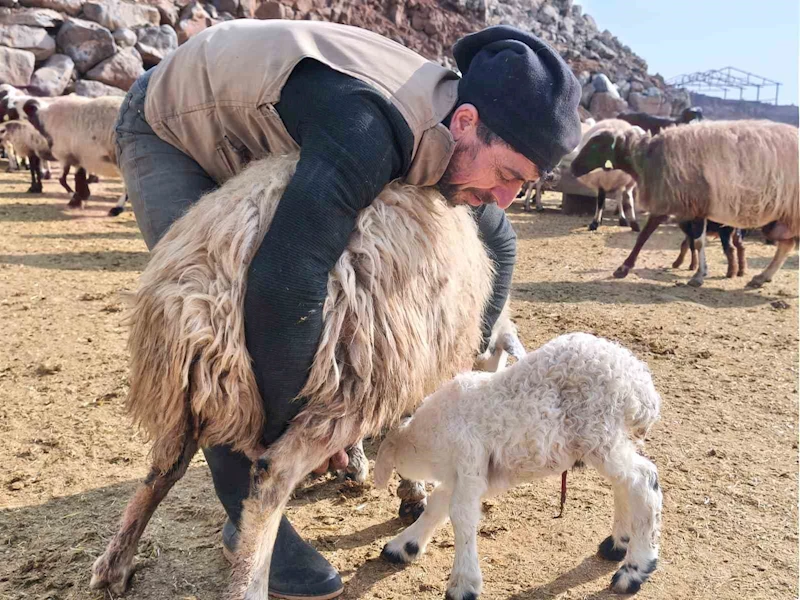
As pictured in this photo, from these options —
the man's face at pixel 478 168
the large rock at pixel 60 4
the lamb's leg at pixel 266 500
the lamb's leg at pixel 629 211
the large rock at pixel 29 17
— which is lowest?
the lamb's leg at pixel 629 211

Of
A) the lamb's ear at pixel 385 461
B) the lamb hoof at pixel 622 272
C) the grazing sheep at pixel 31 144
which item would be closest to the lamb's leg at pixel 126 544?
the lamb's ear at pixel 385 461

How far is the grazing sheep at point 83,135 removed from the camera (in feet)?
30.1

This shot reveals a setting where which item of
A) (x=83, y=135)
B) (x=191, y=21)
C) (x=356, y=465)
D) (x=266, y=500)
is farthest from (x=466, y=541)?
(x=191, y=21)

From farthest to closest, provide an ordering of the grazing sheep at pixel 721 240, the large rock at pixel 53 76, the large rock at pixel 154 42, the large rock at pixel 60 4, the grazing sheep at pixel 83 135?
the large rock at pixel 154 42, the large rock at pixel 60 4, the large rock at pixel 53 76, the grazing sheep at pixel 83 135, the grazing sheep at pixel 721 240

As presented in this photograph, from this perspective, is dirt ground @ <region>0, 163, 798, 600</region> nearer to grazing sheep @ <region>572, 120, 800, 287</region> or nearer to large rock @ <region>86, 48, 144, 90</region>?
grazing sheep @ <region>572, 120, 800, 287</region>

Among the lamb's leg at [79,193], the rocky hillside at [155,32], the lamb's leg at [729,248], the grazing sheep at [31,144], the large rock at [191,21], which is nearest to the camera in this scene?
the lamb's leg at [729,248]

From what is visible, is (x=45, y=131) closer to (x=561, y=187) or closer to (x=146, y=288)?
(x=561, y=187)

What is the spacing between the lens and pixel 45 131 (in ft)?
32.0

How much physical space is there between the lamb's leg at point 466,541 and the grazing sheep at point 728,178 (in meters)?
5.38

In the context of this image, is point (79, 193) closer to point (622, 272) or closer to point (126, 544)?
point (622, 272)

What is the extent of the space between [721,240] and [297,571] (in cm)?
683

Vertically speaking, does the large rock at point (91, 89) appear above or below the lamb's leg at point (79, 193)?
above

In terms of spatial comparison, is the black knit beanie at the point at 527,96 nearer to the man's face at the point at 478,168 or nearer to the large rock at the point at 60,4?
the man's face at the point at 478,168

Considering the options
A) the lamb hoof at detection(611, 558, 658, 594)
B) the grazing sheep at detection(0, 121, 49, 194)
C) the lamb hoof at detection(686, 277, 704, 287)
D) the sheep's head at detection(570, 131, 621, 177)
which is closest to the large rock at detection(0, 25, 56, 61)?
the grazing sheep at detection(0, 121, 49, 194)
